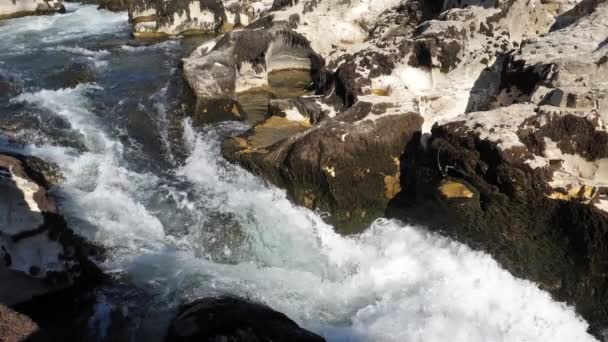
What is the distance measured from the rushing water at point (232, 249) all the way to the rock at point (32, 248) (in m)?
0.44

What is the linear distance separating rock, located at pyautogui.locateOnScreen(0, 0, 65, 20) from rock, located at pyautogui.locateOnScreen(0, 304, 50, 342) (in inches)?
640

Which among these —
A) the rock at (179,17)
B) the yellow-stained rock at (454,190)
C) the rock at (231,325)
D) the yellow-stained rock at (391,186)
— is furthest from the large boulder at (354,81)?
the rock at (179,17)

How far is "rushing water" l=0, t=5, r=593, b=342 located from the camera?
535 cm

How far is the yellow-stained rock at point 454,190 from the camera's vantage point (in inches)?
230

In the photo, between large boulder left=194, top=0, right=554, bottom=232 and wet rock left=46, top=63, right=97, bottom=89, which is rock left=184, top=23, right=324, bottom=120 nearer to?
large boulder left=194, top=0, right=554, bottom=232

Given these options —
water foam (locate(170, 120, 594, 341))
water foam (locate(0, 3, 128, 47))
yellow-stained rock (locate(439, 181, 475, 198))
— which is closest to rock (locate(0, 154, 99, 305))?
water foam (locate(170, 120, 594, 341))

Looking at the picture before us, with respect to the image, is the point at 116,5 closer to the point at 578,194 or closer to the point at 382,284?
the point at 382,284

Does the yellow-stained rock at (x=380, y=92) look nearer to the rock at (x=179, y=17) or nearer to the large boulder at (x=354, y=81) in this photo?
the large boulder at (x=354, y=81)

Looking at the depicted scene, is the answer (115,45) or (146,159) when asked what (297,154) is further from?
(115,45)

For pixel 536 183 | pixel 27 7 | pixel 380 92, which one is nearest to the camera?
pixel 536 183

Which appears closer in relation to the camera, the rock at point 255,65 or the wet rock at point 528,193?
the wet rock at point 528,193

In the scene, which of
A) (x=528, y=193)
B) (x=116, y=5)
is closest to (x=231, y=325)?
(x=528, y=193)

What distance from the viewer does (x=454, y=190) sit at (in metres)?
A: 5.89

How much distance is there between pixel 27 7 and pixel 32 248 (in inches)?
589
